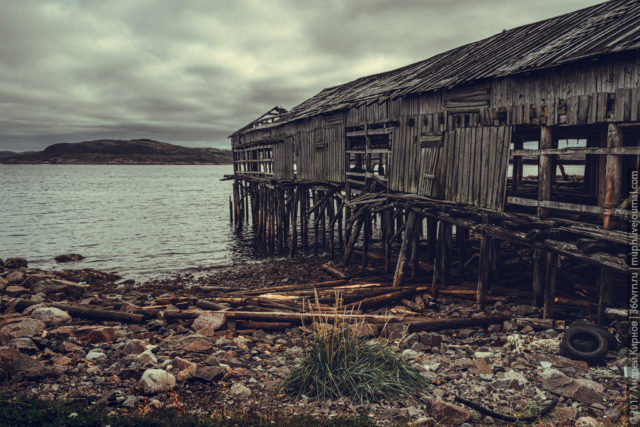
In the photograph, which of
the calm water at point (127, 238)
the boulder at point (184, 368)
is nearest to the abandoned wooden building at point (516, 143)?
the boulder at point (184, 368)

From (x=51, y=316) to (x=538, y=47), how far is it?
1261 centimetres

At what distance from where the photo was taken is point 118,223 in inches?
1375

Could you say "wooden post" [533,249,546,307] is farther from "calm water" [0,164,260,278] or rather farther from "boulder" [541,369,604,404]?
"calm water" [0,164,260,278]

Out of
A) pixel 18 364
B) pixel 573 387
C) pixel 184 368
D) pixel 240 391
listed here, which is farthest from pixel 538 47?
pixel 18 364

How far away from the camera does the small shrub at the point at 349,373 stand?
5820 millimetres

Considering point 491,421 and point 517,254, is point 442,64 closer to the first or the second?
point 517,254

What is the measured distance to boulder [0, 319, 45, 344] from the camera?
25.3ft

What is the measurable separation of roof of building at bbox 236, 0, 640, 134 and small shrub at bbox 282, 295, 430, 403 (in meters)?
6.28

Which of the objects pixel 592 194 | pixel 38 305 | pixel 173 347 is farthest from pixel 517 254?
pixel 38 305

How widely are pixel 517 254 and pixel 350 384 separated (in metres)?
10.4

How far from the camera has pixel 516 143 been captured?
48.4ft

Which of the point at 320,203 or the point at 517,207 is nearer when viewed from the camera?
the point at 517,207

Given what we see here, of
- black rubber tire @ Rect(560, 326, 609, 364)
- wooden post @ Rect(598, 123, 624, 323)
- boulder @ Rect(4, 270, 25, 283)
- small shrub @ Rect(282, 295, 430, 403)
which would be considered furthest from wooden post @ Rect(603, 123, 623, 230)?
boulder @ Rect(4, 270, 25, 283)

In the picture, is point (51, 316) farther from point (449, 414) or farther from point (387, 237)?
point (387, 237)
